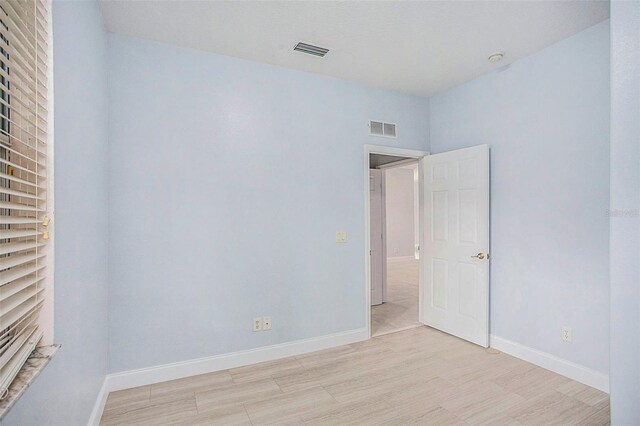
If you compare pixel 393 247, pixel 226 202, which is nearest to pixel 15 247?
pixel 226 202

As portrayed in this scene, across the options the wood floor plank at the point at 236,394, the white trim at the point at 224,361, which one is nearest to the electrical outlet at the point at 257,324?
the white trim at the point at 224,361

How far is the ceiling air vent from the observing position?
2.87 meters

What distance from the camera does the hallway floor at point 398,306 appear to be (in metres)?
4.16

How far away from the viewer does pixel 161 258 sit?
2.77 meters

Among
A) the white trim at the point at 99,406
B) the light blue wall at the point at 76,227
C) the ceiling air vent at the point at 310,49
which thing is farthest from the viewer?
the ceiling air vent at the point at 310,49

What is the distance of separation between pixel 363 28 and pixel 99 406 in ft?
10.8

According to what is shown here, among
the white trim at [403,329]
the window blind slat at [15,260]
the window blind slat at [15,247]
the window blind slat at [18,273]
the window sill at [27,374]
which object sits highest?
the window blind slat at [15,247]

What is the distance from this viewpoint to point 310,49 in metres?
2.93

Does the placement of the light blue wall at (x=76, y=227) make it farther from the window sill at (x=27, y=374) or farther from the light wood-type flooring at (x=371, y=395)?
the light wood-type flooring at (x=371, y=395)

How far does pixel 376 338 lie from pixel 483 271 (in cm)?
134

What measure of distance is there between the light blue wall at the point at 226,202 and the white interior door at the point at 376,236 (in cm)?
161

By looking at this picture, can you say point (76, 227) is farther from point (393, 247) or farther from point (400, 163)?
point (393, 247)

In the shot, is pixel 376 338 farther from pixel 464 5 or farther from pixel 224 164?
pixel 464 5

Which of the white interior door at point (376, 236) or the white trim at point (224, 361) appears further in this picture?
the white interior door at point (376, 236)
